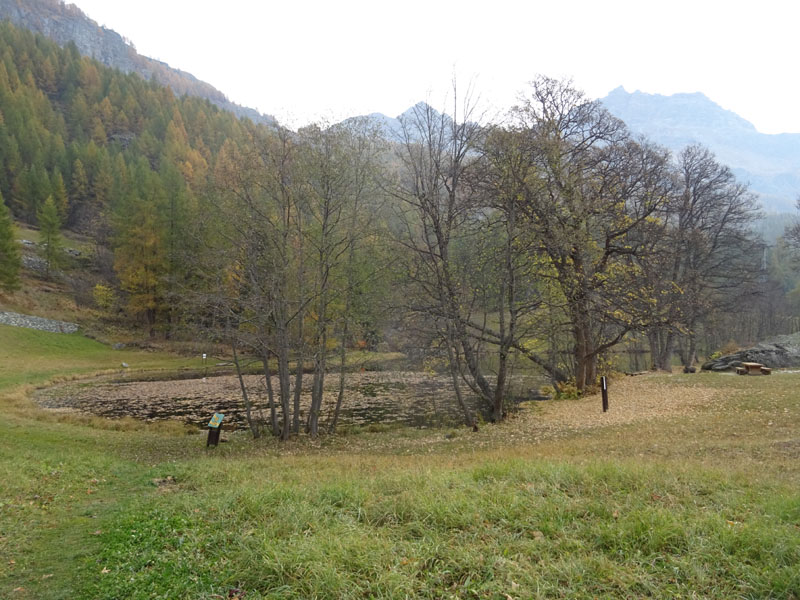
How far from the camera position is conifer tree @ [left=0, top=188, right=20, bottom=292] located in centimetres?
4634

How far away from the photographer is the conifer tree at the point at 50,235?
55688 mm

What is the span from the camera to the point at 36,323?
4497cm

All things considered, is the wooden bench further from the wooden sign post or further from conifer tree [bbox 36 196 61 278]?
conifer tree [bbox 36 196 61 278]

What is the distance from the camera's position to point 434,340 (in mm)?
16922

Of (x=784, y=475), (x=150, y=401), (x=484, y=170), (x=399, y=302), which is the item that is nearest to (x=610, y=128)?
(x=484, y=170)

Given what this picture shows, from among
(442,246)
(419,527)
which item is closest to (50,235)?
(442,246)

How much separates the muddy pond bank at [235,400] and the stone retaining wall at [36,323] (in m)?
16.6

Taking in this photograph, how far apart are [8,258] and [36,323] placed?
7.47 m

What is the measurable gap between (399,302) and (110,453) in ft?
31.7

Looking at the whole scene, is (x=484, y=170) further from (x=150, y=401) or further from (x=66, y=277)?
(x=66, y=277)

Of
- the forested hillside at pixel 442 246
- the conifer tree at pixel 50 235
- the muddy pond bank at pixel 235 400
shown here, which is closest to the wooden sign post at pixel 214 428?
the forested hillside at pixel 442 246

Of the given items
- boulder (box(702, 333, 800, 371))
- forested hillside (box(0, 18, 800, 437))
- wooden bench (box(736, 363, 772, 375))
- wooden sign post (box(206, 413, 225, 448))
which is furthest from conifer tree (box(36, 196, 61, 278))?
wooden bench (box(736, 363, 772, 375))

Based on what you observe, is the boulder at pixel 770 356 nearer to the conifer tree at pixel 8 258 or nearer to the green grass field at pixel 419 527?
the green grass field at pixel 419 527

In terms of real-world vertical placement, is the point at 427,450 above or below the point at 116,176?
below
